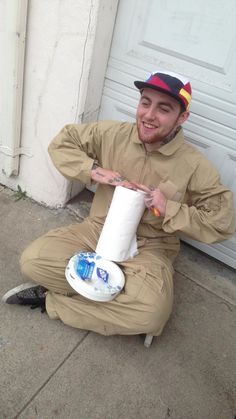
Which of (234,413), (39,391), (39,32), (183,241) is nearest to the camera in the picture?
(39,391)

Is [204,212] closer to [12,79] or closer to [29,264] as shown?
[29,264]

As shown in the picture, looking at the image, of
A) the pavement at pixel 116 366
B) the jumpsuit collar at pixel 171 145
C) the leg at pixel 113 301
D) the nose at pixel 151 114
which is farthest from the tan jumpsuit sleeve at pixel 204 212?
the pavement at pixel 116 366

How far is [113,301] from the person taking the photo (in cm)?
209

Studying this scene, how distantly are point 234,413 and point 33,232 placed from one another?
1.76 metres

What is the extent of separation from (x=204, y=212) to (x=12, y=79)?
1.60 metres

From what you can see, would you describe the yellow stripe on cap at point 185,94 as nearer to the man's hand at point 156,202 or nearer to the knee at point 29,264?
the man's hand at point 156,202

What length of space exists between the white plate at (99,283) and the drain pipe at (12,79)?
4.02 feet

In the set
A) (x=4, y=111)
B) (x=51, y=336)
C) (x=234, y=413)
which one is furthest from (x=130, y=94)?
(x=234, y=413)

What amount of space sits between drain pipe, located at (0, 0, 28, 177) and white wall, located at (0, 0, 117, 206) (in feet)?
0.21

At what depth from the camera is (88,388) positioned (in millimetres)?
1970

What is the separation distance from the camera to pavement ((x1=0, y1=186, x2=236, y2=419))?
74.7 inches

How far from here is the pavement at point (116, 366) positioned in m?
1.90

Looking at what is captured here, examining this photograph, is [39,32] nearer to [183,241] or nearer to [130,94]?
[130,94]

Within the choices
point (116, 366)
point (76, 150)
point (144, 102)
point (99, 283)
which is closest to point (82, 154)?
point (76, 150)
